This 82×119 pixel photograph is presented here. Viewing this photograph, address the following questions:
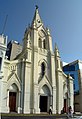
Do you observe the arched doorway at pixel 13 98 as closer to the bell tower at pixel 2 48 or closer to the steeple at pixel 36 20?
the bell tower at pixel 2 48

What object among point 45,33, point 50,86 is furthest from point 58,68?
point 45,33

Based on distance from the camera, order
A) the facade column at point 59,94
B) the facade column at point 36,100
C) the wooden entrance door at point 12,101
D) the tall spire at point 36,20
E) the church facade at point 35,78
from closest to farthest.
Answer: the church facade at point 35,78, the wooden entrance door at point 12,101, the facade column at point 36,100, the facade column at point 59,94, the tall spire at point 36,20

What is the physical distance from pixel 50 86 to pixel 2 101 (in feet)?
32.6

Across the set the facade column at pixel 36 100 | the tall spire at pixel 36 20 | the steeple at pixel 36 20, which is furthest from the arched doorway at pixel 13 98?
the tall spire at pixel 36 20

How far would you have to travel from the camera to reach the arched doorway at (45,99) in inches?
1319

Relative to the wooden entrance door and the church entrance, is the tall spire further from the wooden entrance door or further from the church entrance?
the wooden entrance door

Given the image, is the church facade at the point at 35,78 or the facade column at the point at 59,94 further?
the facade column at the point at 59,94

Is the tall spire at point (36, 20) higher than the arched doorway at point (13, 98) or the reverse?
higher

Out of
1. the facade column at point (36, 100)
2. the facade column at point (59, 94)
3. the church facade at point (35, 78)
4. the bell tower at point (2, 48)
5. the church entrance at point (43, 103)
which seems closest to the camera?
the bell tower at point (2, 48)

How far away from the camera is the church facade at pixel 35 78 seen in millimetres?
29516

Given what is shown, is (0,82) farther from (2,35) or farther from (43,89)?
(43,89)

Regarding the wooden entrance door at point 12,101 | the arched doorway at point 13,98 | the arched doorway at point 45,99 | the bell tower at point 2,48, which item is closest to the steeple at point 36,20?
the bell tower at point 2,48

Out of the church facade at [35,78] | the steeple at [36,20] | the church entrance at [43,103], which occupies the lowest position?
the church entrance at [43,103]

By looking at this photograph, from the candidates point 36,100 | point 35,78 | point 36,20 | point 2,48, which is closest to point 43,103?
point 36,100
